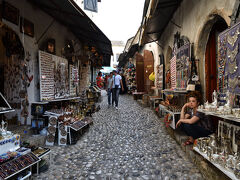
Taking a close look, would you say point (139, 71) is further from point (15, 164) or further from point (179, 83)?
point (15, 164)

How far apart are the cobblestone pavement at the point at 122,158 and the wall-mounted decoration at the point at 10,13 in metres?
2.84

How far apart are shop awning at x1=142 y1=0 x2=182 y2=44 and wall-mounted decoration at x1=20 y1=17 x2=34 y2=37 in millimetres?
3037

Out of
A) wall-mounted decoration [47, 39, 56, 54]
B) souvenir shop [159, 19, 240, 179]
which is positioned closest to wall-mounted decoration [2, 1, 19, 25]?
wall-mounted decoration [47, 39, 56, 54]

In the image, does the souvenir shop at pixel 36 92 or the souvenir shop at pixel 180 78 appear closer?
the souvenir shop at pixel 36 92

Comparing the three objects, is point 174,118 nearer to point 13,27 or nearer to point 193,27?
point 193,27

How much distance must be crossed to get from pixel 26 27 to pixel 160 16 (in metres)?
4.33

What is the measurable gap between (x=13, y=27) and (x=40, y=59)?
3.24 ft

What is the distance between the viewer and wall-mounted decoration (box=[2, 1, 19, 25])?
11.6 feet

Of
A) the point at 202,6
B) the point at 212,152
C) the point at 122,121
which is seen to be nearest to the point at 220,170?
the point at 212,152

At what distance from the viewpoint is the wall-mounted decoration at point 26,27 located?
4.06 meters

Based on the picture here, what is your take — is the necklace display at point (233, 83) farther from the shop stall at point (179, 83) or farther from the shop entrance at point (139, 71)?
the shop entrance at point (139, 71)

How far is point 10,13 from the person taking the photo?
3695 millimetres

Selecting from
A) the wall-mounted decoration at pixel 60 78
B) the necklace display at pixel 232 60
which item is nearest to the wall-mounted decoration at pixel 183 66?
the necklace display at pixel 232 60

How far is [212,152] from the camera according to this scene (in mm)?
2412
